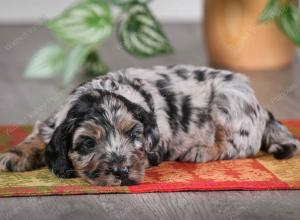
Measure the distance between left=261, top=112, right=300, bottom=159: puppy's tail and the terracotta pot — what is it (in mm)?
2630

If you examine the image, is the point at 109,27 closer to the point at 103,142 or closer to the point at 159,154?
the point at 159,154

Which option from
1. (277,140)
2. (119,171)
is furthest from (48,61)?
(119,171)

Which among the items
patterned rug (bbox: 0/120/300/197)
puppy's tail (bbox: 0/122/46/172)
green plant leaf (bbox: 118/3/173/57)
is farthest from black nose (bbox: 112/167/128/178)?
green plant leaf (bbox: 118/3/173/57)

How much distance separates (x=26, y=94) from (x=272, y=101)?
7.34ft

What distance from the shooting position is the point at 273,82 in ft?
22.9

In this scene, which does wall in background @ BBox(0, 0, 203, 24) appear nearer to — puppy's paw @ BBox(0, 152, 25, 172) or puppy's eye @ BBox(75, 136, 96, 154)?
puppy's paw @ BBox(0, 152, 25, 172)

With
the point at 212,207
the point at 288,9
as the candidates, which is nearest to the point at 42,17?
the point at 288,9

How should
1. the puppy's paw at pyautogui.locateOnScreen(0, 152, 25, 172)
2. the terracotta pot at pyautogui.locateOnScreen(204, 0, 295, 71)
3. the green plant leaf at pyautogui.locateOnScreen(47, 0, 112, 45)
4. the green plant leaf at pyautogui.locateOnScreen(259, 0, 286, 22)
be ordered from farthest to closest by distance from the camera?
1. the terracotta pot at pyautogui.locateOnScreen(204, 0, 295, 71)
2. the green plant leaf at pyautogui.locateOnScreen(47, 0, 112, 45)
3. the green plant leaf at pyautogui.locateOnScreen(259, 0, 286, 22)
4. the puppy's paw at pyautogui.locateOnScreen(0, 152, 25, 172)

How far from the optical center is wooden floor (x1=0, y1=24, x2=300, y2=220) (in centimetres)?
363

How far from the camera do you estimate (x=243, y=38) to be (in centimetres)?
724

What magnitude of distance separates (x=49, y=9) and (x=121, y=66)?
10.5ft

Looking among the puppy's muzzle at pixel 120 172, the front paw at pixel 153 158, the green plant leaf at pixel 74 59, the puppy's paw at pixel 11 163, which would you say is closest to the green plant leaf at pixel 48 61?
the green plant leaf at pixel 74 59

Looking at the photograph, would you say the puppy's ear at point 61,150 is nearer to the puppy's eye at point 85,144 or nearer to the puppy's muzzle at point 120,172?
the puppy's eye at point 85,144

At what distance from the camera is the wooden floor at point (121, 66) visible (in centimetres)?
363
